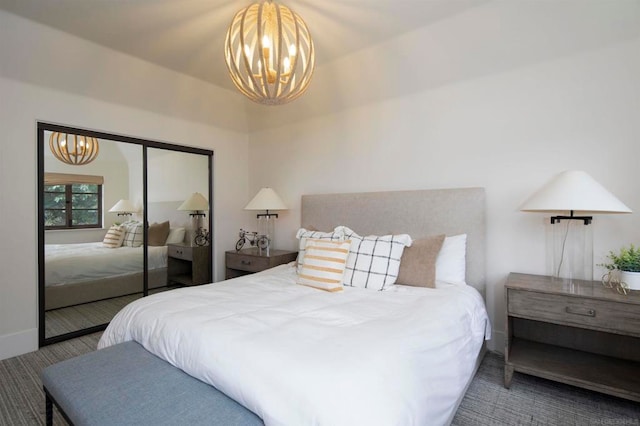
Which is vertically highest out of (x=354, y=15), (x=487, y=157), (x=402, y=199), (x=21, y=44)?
(x=354, y=15)

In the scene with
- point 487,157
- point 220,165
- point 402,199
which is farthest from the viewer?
point 220,165

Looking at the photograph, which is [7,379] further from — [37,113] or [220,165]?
[220,165]

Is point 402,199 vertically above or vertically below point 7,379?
above

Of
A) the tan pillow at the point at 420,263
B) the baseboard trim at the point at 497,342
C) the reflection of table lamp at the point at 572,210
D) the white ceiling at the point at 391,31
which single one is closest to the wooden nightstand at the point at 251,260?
the tan pillow at the point at 420,263

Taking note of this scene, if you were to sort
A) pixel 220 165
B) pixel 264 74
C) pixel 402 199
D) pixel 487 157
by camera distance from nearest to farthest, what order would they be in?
pixel 264 74 → pixel 487 157 → pixel 402 199 → pixel 220 165

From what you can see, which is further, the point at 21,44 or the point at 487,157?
the point at 487,157

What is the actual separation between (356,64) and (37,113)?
2770 millimetres

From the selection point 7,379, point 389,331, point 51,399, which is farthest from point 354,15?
point 7,379

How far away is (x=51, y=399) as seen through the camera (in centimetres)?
148

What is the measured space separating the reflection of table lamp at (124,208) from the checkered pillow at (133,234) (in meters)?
0.11

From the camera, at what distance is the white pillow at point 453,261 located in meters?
2.40

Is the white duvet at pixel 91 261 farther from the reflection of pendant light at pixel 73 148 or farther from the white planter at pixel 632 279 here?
the white planter at pixel 632 279

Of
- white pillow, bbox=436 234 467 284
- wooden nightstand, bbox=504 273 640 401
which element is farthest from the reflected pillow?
wooden nightstand, bbox=504 273 640 401

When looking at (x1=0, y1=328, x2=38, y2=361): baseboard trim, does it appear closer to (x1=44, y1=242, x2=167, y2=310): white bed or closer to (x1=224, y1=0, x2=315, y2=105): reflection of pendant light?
(x1=44, y1=242, x2=167, y2=310): white bed
